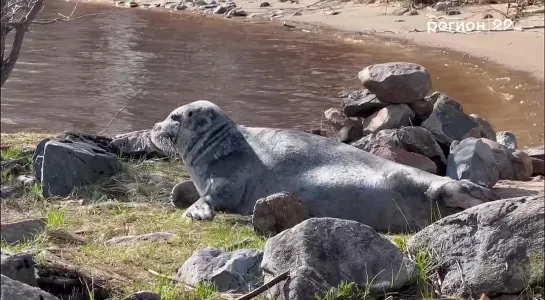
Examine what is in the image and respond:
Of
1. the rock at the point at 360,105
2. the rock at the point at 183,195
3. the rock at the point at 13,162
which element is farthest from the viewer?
the rock at the point at 360,105

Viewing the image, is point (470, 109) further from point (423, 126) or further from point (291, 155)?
point (291, 155)

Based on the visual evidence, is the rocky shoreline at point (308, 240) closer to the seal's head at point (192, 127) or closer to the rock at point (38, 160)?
the rock at point (38, 160)

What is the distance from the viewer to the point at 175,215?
5.72 m

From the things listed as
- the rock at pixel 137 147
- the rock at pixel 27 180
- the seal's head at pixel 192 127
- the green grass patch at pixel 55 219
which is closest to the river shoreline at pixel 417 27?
the rock at pixel 137 147

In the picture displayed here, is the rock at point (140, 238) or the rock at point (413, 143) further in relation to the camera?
the rock at point (413, 143)

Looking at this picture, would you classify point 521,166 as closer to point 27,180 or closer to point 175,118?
point 175,118

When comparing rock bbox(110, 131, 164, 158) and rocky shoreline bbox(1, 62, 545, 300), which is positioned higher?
rocky shoreline bbox(1, 62, 545, 300)

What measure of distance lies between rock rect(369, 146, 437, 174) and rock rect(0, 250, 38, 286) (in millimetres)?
3186

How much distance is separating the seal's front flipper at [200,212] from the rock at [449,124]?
2308mm

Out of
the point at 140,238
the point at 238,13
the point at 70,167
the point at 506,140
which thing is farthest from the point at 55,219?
the point at 238,13

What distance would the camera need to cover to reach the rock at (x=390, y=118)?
24.6 ft

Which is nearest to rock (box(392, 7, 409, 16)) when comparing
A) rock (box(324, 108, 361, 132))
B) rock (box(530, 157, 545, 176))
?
rock (box(324, 108, 361, 132))

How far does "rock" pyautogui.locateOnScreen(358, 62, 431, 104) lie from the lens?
24.7 ft

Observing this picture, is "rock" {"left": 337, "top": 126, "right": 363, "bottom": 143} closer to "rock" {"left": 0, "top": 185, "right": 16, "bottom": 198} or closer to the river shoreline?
"rock" {"left": 0, "top": 185, "right": 16, "bottom": 198}
